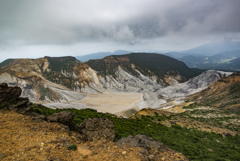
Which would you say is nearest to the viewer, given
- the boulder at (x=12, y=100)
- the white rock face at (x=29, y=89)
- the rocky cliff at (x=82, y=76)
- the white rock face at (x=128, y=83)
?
the boulder at (x=12, y=100)

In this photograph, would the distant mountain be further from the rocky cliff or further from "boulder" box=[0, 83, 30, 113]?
"boulder" box=[0, 83, 30, 113]

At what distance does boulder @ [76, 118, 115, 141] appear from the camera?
32.6ft

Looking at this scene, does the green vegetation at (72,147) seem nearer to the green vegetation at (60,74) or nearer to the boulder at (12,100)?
the boulder at (12,100)

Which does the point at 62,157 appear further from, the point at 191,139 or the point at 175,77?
the point at 175,77

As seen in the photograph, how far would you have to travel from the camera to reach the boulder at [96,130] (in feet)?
32.6

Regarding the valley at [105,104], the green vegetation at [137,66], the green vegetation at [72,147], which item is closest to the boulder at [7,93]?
the green vegetation at [72,147]

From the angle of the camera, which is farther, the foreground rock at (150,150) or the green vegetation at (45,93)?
the green vegetation at (45,93)

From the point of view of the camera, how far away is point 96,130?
10867 mm

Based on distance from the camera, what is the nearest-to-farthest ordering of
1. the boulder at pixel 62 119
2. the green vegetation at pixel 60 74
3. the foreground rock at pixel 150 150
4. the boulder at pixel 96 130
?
the foreground rock at pixel 150 150 → the boulder at pixel 96 130 → the boulder at pixel 62 119 → the green vegetation at pixel 60 74

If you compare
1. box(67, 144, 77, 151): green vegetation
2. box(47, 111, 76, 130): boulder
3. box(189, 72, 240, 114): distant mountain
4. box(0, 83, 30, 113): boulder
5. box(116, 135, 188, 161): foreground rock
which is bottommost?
box(189, 72, 240, 114): distant mountain

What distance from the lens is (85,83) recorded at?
97.2 metres

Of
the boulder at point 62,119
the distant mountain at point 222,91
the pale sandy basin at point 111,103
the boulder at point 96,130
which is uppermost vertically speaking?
the boulder at point 62,119

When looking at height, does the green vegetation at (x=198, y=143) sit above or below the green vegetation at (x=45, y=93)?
above

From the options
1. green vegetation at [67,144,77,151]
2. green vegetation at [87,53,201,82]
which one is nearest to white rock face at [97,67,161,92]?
green vegetation at [87,53,201,82]
